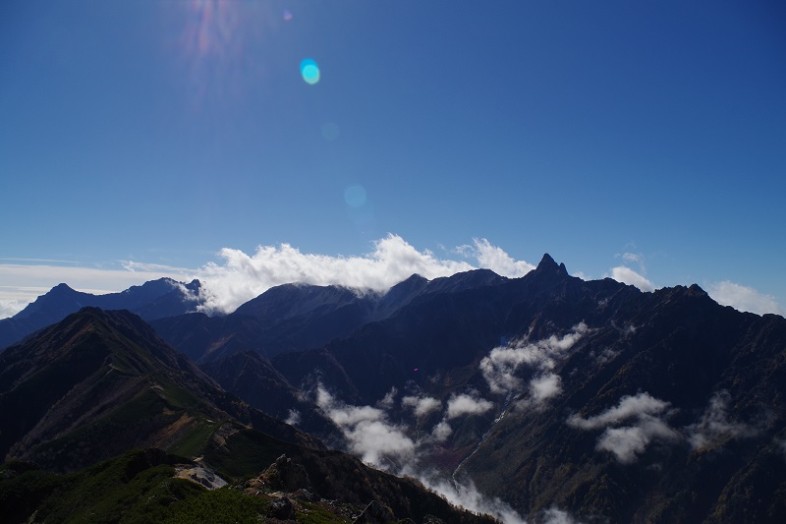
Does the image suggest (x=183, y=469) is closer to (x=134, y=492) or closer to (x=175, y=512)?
(x=134, y=492)

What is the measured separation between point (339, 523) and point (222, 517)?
119 feet

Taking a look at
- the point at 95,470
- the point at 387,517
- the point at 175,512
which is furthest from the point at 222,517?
the point at 387,517

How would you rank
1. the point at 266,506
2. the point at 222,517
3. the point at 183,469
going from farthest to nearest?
the point at 183,469, the point at 266,506, the point at 222,517

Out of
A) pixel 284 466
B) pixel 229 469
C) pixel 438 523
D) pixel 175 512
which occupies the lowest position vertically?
pixel 438 523

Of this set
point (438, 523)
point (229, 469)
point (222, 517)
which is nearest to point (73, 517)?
point (222, 517)

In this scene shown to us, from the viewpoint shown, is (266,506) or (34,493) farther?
(34,493)

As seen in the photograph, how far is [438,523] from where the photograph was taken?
197500 millimetres

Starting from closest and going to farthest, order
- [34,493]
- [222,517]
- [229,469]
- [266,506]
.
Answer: [222,517] < [266,506] < [34,493] < [229,469]

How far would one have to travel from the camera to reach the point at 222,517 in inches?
2564

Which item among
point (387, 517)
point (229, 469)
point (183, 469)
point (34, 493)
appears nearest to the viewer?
point (34, 493)

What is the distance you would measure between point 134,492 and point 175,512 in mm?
17388

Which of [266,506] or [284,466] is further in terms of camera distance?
[284,466]

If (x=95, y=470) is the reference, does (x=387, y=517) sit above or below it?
below

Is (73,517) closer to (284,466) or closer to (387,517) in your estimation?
(284,466)
